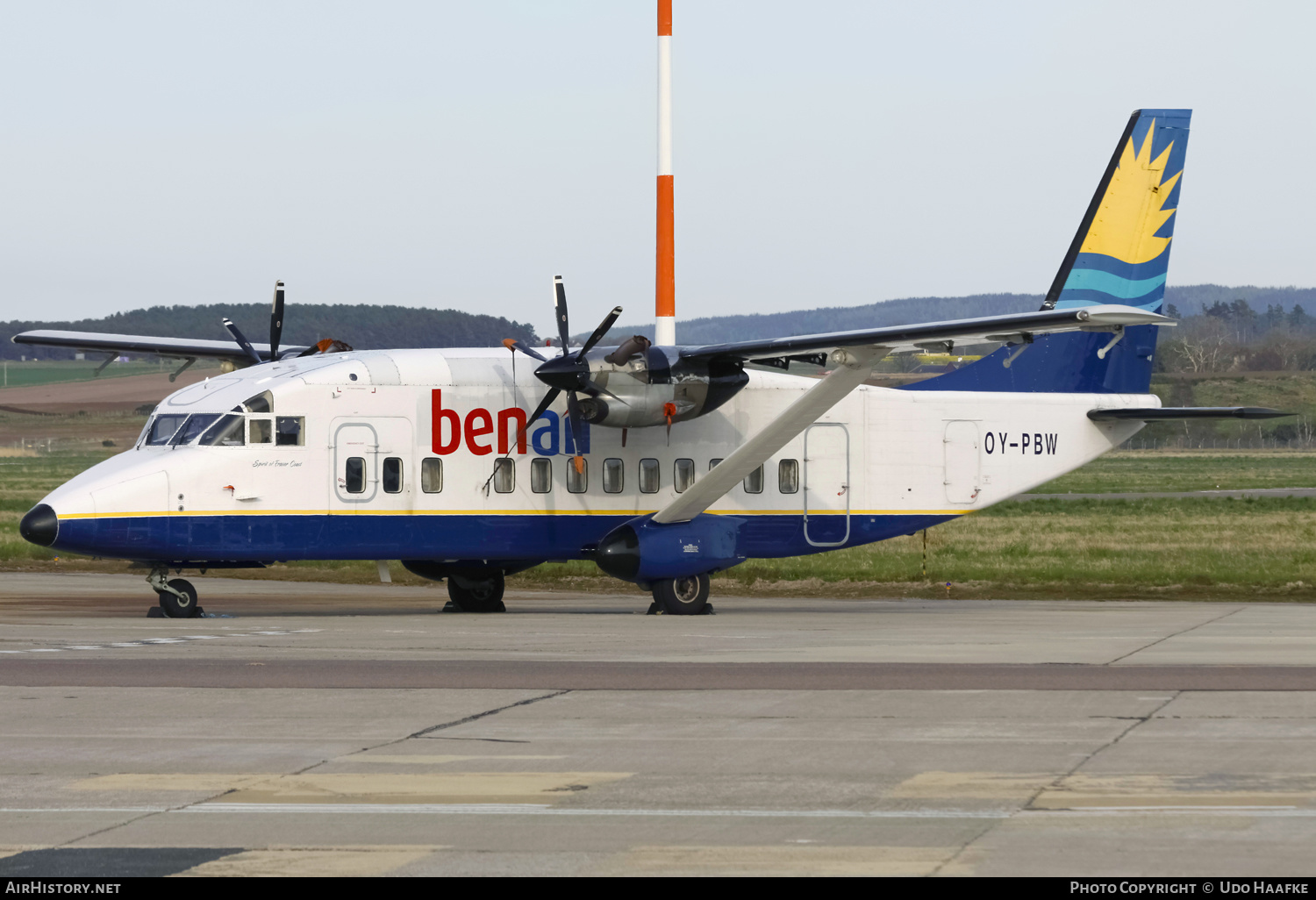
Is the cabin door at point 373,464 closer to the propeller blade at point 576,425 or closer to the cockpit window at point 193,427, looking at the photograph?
the cockpit window at point 193,427

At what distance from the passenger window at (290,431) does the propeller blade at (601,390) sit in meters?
4.02

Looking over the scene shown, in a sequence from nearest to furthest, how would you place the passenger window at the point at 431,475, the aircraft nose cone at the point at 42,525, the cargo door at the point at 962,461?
the aircraft nose cone at the point at 42,525
the passenger window at the point at 431,475
the cargo door at the point at 962,461

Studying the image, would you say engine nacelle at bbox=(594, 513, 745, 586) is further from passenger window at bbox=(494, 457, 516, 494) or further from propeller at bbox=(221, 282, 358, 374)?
propeller at bbox=(221, 282, 358, 374)

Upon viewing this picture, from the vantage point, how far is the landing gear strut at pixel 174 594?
2134 centimetres

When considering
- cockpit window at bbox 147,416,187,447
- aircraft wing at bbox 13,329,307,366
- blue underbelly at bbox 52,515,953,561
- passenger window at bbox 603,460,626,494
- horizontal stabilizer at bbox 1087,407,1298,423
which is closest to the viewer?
blue underbelly at bbox 52,515,953,561

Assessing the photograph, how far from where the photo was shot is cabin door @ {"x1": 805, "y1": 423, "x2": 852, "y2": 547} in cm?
2453

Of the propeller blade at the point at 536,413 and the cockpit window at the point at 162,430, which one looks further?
the propeller blade at the point at 536,413

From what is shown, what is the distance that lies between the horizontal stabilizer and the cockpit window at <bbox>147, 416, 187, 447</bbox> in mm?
14696

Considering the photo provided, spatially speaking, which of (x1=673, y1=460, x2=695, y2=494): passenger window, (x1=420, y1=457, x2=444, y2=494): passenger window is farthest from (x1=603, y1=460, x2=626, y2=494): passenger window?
(x1=420, y1=457, x2=444, y2=494): passenger window

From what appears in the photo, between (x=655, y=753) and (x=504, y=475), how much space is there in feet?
42.7

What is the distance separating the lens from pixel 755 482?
2423 centimetres

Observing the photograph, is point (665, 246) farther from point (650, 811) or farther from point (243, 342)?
point (650, 811)

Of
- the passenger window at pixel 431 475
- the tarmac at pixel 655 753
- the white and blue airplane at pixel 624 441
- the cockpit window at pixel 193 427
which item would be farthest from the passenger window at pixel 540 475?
the cockpit window at pixel 193 427

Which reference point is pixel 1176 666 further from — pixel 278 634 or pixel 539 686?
pixel 278 634
